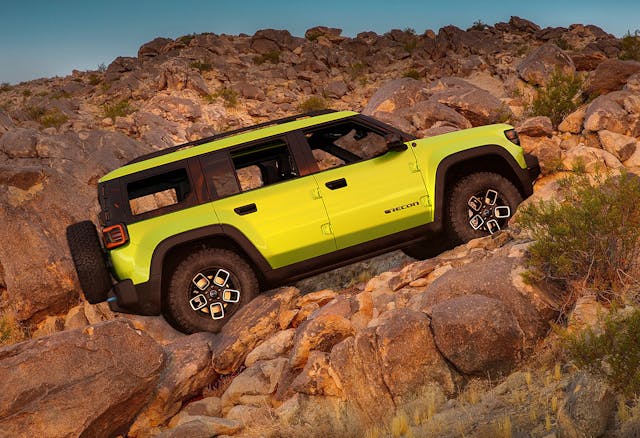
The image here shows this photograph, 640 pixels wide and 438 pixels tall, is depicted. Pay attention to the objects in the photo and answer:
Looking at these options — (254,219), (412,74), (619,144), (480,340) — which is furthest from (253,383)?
(412,74)

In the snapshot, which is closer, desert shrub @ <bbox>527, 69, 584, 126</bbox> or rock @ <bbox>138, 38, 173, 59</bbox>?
desert shrub @ <bbox>527, 69, 584, 126</bbox>

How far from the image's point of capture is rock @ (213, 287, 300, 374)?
7.57m

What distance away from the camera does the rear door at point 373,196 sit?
8172mm

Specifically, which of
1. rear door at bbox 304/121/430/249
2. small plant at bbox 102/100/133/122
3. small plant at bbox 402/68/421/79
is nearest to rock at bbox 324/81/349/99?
small plant at bbox 402/68/421/79

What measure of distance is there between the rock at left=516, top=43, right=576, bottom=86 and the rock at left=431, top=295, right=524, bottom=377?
1463 centimetres

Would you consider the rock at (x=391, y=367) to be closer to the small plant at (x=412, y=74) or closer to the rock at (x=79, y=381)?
the rock at (x=79, y=381)

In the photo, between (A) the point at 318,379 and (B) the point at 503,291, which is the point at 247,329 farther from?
(B) the point at 503,291

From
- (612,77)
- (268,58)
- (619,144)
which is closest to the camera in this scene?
(619,144)

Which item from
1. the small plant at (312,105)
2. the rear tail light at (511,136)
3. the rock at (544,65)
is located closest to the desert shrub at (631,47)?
the rock at (544,65)

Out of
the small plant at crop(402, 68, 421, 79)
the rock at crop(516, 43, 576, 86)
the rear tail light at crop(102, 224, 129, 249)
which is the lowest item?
the rear tail light at crop(102, 224, 129, 249)

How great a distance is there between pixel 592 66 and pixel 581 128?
350 inches

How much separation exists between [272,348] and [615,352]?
146 inches

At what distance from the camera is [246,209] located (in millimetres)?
8133

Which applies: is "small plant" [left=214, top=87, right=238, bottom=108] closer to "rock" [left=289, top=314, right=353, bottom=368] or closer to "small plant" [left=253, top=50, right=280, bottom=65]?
"small plant" [left=253, top=50, right=280, bottom=65]
